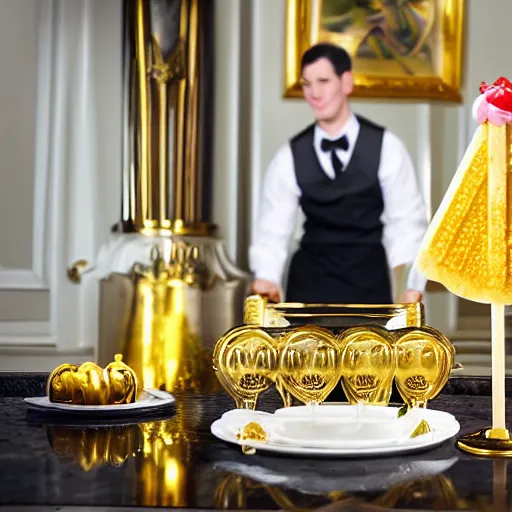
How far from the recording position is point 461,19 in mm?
1837

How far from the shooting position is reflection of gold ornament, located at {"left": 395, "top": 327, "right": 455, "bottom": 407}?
90 centimetres

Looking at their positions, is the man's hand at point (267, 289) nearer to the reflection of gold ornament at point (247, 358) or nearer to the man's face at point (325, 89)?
the man's face at point (325, 89)

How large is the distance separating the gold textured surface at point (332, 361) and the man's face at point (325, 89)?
1.01m

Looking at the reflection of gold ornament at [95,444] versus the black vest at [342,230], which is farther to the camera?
the black vest at [342,230]

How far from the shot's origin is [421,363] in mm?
903

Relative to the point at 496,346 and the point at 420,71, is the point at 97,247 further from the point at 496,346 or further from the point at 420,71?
the point at 496,346

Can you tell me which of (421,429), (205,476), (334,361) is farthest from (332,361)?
(205,476)

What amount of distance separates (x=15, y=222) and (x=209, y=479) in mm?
1260


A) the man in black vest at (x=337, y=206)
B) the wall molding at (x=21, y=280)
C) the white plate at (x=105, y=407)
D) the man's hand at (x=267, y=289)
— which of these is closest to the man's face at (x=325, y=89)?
the man in black vest at (x=337, y=206)

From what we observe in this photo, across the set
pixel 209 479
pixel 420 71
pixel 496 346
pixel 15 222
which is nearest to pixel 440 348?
pixel 496 346

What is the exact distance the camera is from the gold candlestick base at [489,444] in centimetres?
83

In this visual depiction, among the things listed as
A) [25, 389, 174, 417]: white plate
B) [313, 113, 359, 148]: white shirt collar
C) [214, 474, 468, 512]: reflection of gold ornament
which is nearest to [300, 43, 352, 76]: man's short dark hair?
[313, 113, 359, 148]: white shirt collar

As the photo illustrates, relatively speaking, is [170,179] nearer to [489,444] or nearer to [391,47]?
[391,47]

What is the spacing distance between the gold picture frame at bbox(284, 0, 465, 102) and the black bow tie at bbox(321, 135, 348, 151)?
0.37 feet
